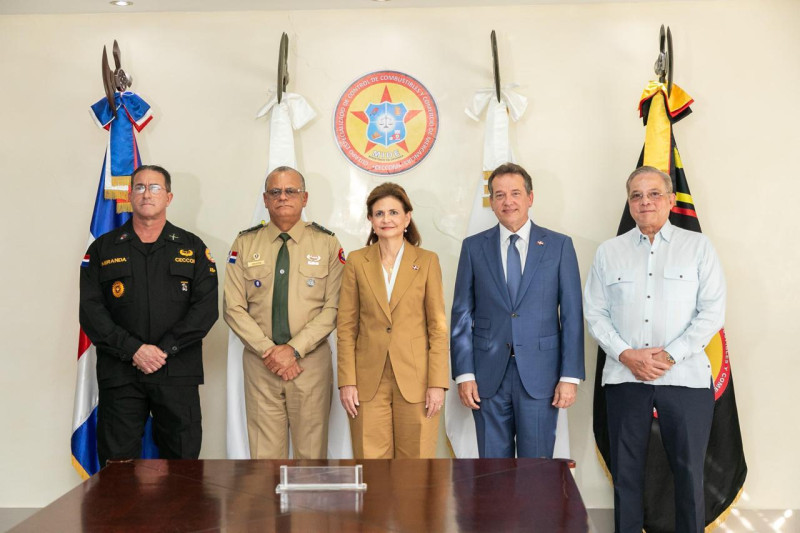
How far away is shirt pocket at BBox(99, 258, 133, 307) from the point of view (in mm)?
4016

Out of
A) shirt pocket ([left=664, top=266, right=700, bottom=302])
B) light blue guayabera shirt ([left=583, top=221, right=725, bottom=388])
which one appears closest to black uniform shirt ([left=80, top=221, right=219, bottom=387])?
light blue guayabera shirt ([left=583, top=221, right=725, bottom=388])

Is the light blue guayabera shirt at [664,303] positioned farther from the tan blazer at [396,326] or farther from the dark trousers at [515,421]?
the tan blazer at [396,326]

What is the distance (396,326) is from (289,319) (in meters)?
0.58

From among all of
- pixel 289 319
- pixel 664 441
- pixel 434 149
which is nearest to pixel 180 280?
pixel 289 319

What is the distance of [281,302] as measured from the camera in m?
4.05

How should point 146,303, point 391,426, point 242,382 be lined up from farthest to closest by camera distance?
point 242,382 < point 146,303 < point 391,426

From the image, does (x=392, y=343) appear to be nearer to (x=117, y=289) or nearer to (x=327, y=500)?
(x=117, y=289)

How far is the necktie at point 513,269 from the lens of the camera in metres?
3.86

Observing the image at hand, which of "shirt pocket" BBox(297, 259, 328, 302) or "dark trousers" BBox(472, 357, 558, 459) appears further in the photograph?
"shirt pocket" BBox(297, 259, 328, 302)

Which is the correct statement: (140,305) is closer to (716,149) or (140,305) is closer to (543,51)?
(543,51)

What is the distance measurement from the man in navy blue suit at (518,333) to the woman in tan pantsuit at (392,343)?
192 mm

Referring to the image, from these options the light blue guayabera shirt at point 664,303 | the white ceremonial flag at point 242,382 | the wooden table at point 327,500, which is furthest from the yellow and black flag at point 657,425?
the wooden table at point 327,500

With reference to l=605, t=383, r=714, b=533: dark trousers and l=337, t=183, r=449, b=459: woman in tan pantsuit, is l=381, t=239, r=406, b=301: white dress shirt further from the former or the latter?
l=605, t=383, r=714, b=533: dark trousers

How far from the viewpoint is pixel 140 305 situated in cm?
400
